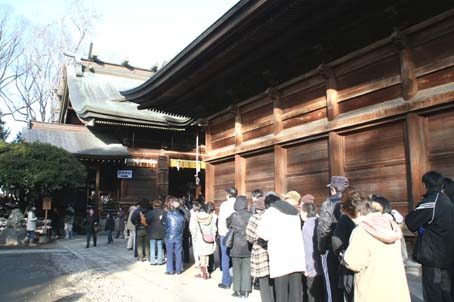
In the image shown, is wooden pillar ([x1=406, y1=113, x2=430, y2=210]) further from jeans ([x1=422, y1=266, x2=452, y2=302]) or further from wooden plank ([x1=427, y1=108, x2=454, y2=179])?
jeans ([x1=422, y1=266, x2=452, y2=302])

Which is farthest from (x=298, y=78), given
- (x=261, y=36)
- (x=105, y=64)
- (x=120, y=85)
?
(x=105, y=64)

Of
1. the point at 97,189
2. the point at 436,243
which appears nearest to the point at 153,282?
the point at 436,243

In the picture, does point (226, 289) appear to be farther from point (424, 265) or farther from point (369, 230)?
point (369, 230)

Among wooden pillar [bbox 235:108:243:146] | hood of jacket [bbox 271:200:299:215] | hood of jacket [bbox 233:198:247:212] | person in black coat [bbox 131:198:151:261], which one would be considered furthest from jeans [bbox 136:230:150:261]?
hood of jacket [bbox 271:200:299:215]

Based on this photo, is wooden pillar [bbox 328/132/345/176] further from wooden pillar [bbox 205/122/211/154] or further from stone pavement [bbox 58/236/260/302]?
wooden pillar [bbox 205/122/211/154]

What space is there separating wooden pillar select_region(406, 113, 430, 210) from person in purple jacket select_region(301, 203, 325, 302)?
1707 millimetres

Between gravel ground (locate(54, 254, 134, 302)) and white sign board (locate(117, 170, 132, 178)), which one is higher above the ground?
white sign board (locate(117, 170, 132, 178))

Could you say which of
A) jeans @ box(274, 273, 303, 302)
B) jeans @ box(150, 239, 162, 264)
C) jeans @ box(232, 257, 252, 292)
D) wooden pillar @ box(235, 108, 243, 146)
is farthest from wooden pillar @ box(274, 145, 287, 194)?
jeans @ box(274, 273, 303, 302)

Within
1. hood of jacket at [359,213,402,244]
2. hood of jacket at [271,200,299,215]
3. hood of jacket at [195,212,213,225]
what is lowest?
hood of jacket at [195,212,213,225]

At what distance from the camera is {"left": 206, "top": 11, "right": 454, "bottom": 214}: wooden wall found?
564cm

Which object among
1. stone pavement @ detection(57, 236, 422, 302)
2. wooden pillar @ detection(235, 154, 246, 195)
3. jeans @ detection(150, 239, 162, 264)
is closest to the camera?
stone pavement @ detection(57, 236, 422, 302)

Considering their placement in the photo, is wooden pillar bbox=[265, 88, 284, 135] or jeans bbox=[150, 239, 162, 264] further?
jeans bbox=[150, 239, 162, 264]

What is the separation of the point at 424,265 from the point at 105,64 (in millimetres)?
27815

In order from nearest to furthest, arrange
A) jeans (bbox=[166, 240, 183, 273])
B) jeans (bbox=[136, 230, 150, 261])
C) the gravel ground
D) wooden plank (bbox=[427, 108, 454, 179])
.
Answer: wooden plank (bbox=[427, 108, 454, 179]), the gravel ground, jeans (bbox=[166, 240, 183, 273]), jeans (bbox=[136, 230, 150, 261])
